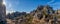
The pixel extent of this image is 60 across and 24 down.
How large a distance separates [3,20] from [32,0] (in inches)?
23.0

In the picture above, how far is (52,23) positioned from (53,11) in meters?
0.20

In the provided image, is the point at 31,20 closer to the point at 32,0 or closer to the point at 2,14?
the point at 32,0

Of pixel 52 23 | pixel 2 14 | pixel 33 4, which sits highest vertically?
pixel 33 4

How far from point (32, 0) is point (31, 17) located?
0.92 feet

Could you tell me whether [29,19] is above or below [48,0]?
below

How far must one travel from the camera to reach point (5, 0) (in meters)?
2.32

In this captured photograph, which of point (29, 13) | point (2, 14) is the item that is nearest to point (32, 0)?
point (29, 13)

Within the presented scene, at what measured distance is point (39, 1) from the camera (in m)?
2.25

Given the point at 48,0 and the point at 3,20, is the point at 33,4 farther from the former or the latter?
the point at 3,20

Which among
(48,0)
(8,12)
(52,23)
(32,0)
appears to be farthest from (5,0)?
(52,23)

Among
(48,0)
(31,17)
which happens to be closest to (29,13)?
(31,17)

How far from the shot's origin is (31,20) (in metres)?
2.24

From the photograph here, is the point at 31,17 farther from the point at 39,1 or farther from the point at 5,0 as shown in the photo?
the point at 5,0

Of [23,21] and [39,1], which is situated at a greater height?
[39,1]
